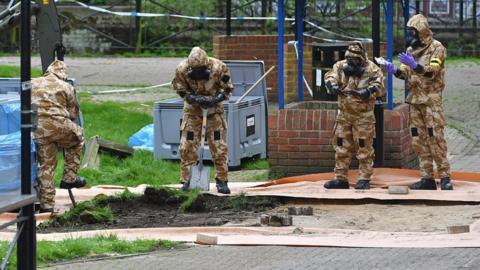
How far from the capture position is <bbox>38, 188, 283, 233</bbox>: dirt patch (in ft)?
40.7

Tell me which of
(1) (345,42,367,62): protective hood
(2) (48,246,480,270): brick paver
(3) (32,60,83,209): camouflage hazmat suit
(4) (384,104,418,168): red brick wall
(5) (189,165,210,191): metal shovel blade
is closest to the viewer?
(2) (48,246,480,270): brick paver

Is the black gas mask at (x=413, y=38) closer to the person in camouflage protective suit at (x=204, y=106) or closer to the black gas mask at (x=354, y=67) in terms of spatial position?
the black gas mask at (x=354, y=67)

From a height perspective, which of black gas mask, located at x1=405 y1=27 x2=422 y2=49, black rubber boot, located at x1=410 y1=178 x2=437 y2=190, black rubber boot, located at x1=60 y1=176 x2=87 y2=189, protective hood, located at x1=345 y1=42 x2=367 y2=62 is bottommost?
black rubber boot, located at x1=410 y1=178 x2=437 y2=190

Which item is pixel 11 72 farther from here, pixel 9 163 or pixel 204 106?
pixel 9 163

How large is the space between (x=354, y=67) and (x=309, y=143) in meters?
1.83

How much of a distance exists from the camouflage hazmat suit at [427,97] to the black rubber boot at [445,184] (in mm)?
35

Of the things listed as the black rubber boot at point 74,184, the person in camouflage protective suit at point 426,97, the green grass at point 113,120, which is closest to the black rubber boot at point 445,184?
the person in camouflage protective suit at point 426,97

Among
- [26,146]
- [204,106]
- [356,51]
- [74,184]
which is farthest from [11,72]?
[26,146]

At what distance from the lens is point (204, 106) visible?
14.2 meters

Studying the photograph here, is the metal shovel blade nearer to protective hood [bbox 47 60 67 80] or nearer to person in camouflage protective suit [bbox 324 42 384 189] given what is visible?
person in camouflage protective suit [bbox 324 42 384 189]

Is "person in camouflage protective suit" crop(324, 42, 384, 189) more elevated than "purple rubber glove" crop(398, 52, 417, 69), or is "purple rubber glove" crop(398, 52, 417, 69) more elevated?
"purple rubber glove" crop(398, 52, 417, 69)

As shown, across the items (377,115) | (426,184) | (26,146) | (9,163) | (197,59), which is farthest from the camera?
(377,115)

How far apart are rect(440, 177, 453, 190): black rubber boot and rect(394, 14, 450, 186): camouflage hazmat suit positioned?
0.12 feet

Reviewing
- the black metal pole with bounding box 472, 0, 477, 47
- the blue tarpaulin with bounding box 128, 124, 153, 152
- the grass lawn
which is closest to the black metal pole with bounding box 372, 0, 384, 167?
the grass lawn
